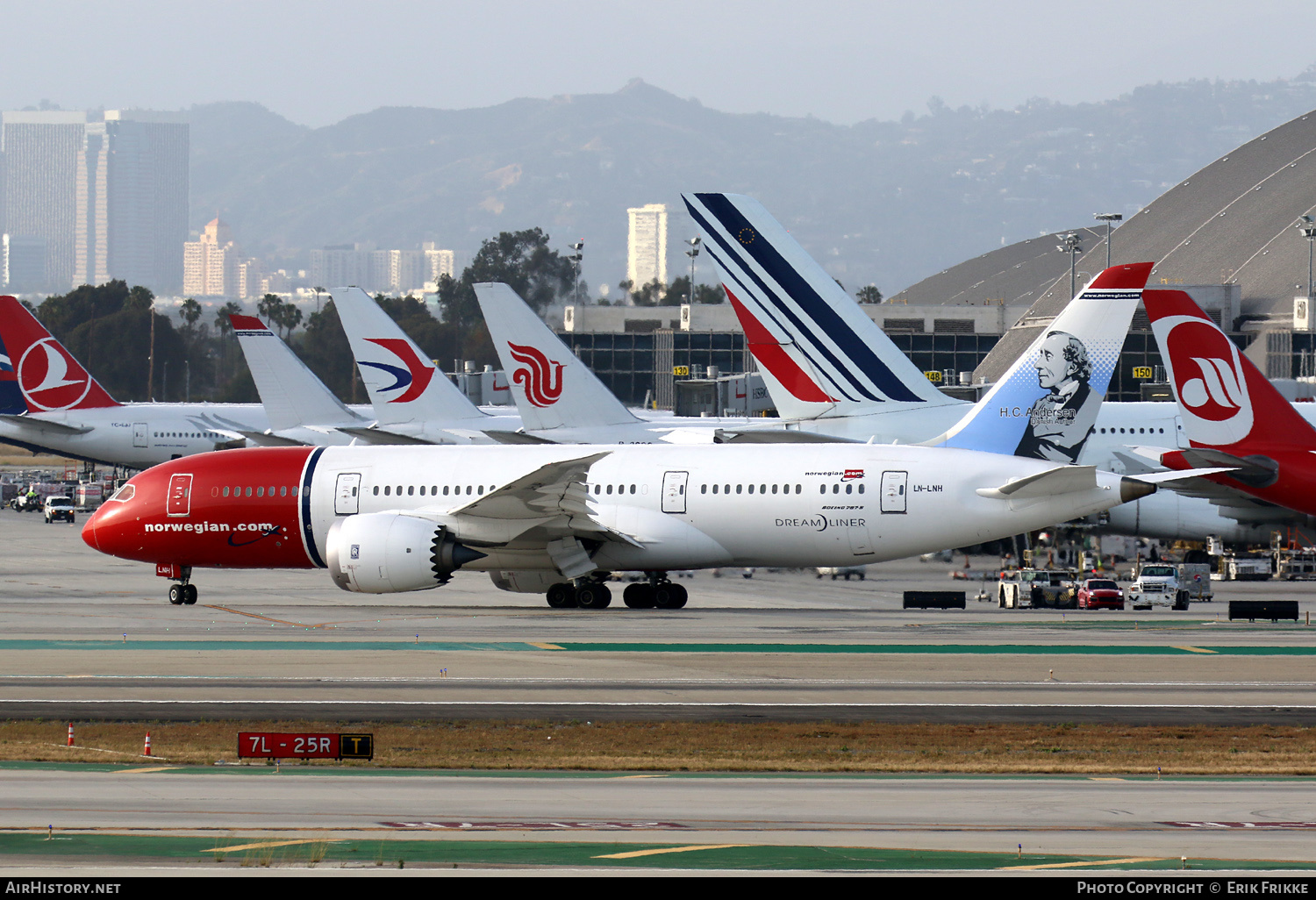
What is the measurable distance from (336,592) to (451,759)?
29.3 m

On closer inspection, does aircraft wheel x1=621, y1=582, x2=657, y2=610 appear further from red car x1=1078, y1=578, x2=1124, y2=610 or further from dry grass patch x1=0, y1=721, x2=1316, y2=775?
dry grass patch x1=0, y1=721, x2=1316, y2=775

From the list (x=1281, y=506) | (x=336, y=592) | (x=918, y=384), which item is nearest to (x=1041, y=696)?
(x=918, y=384)

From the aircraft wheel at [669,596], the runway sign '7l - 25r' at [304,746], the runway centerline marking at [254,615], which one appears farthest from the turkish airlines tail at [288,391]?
the runway sign '7l - 25r' at [304,746]

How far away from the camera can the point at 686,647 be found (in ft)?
109

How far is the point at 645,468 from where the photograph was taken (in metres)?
42.2

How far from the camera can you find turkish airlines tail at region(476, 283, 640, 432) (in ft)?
186

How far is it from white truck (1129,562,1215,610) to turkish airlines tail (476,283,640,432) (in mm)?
19356

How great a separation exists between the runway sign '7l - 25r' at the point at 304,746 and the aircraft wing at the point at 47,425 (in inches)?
3157

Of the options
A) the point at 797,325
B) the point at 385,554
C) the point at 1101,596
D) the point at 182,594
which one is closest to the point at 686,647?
the point at 385,554

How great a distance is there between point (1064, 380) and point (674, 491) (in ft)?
34.6

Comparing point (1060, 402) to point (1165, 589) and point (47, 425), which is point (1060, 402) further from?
point (47, 425)

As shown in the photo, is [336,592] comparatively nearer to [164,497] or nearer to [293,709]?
[164,497]

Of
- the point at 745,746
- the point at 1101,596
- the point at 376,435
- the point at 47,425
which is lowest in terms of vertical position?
the point at 745,746

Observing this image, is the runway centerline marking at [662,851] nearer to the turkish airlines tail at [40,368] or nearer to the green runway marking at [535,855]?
the green runway marking at [535,855]
